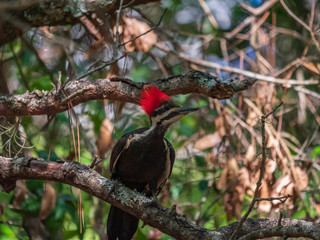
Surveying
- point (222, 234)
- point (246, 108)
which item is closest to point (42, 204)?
point (222, 234)

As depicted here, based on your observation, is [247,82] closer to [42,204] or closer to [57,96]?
[57,96]

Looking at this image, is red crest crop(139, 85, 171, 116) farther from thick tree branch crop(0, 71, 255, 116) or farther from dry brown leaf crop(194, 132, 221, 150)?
dry brown leaf crop(194, 132, 221, 150)

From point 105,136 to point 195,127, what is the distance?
86.3 inches

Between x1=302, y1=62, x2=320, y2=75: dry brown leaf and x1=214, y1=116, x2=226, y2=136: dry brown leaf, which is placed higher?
x1=302, y1=62, x2=320, y2=75: dry brown leaf

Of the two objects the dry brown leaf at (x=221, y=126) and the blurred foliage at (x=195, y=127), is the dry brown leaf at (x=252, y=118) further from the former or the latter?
the dry brown leaf at (x=221, y=126)

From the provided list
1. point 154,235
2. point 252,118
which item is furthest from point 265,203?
point 154,235

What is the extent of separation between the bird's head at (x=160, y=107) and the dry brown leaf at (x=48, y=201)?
1.16 metres

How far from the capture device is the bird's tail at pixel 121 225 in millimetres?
3590

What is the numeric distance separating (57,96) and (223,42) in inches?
107

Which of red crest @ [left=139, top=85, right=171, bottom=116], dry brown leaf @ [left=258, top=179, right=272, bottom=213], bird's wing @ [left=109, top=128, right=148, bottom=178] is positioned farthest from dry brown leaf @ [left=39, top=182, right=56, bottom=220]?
dry brown leaf @ [left=258, top=179, right=272, bottom=213]

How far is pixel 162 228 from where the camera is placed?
2.68 metres

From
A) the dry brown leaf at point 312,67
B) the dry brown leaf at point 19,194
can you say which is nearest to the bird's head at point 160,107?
the dry brown leaf at point 19,194

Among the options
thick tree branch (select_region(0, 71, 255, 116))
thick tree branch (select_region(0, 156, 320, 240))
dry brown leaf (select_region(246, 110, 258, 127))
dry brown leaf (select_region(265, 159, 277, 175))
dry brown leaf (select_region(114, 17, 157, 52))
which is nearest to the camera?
thick tree branch (select_region(0, 156, 320, 240))

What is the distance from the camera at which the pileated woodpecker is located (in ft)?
10.5
